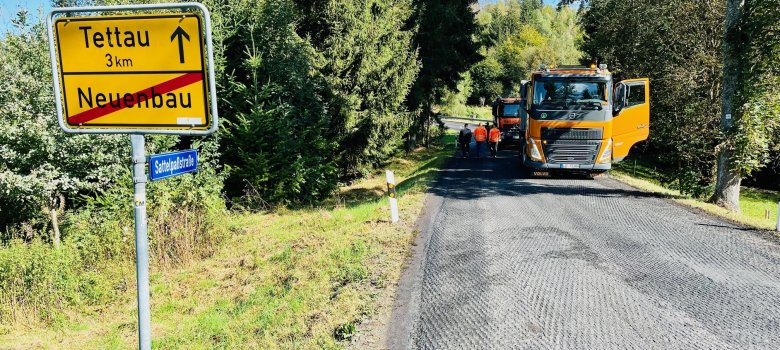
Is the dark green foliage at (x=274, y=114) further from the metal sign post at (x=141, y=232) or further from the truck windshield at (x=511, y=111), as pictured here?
the truck windshield at (x=511, y=111)

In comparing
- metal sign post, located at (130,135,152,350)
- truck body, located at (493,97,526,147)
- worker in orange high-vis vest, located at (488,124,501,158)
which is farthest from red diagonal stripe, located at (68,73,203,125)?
truck body, located at (493,97,526,147)

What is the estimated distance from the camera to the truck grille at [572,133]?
48.0 ft

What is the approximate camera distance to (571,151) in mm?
14906

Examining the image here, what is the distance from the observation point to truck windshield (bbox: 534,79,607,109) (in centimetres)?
1469

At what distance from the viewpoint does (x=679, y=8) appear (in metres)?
21.5

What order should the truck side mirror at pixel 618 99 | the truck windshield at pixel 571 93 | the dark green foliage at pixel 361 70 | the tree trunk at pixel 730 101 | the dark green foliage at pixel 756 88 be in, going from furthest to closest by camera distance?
the dark green foliage at pixel 361 70 → the truck windshield at pixel 571 93 → the truck side mirror at pixel 618 99 → the tree trunk at pixel 730 101 → the dark green foliage at pixel 756 88

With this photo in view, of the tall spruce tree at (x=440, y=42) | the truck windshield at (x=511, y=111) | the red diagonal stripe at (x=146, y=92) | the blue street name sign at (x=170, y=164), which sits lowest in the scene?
the blue street name sign at (x=170, y=164)

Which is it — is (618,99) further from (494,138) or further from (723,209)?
(494,138)

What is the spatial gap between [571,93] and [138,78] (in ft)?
45.1

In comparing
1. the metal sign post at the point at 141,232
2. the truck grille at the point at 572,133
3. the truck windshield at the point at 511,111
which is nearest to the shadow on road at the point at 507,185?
the truck grille at the point at 572,133

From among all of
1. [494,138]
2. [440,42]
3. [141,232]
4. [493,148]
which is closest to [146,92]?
[141,232]

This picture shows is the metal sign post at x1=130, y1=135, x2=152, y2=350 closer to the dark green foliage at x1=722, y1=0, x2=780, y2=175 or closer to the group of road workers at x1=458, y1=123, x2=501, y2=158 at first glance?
the dark green foliage at x1=722, y1=0, x2=780, y2=175

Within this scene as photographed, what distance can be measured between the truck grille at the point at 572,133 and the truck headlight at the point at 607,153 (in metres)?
0.36

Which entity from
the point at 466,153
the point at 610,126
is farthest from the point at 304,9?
the point at 610,126
